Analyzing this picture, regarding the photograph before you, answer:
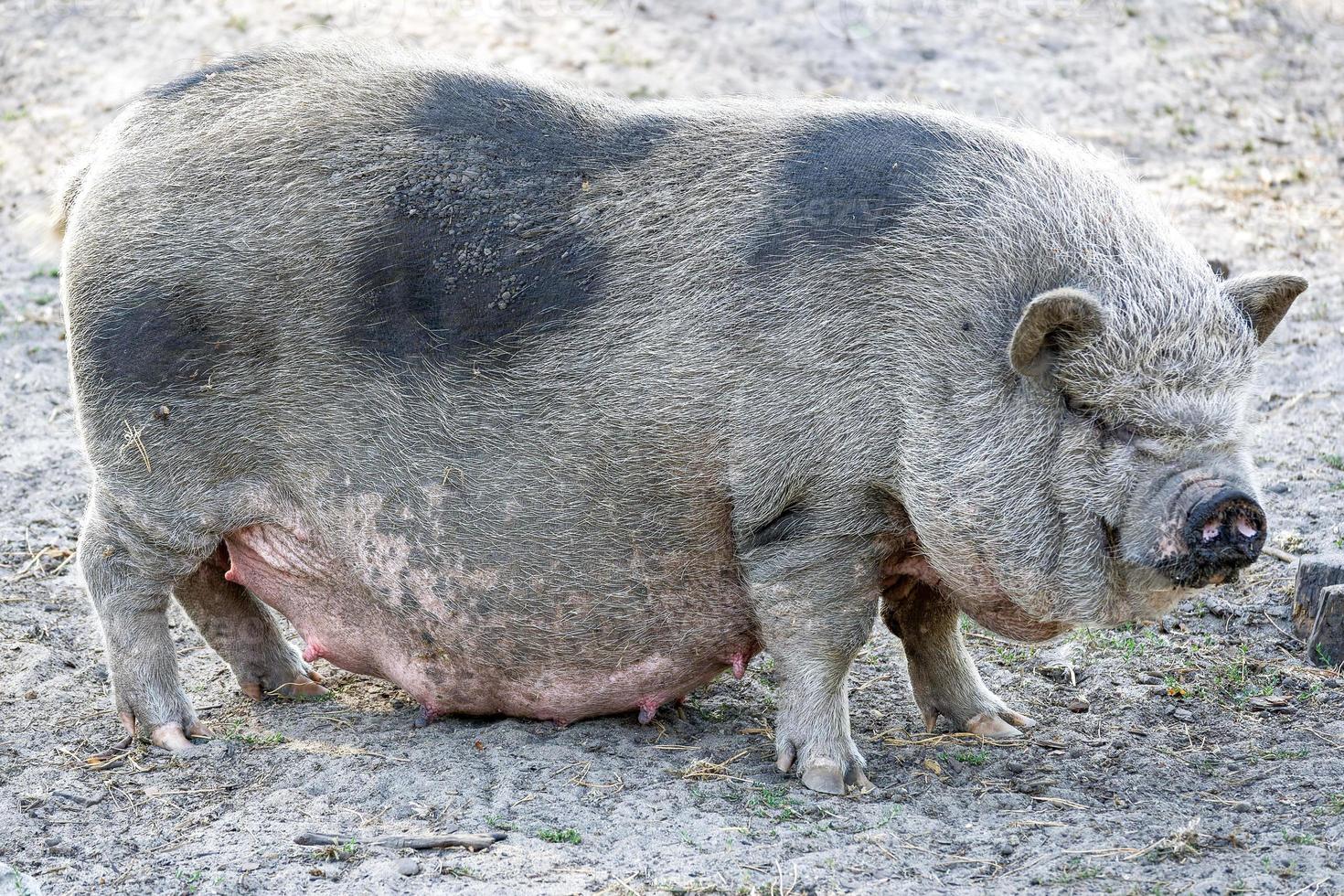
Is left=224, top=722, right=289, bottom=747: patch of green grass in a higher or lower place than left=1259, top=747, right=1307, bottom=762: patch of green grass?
lower

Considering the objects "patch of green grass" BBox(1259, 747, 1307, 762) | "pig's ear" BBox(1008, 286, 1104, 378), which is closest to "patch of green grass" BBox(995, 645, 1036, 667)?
"patch of green grass" BBox(1259, 747, 1307, 762)

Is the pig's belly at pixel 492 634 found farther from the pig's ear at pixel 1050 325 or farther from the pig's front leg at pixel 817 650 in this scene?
the pig's ear at pixel 1050 325

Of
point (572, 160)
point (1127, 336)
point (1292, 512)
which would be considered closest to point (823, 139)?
point (572, 160)

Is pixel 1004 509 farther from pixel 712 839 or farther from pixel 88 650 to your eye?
pixel 88 650

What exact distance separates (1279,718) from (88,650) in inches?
180

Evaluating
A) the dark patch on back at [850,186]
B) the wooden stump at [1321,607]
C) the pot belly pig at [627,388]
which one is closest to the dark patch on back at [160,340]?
the pot belly pig at [627,388]

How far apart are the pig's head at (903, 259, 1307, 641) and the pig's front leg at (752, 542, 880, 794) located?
1.13 ft

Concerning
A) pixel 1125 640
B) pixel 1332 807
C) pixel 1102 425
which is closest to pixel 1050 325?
pixel 1102 425

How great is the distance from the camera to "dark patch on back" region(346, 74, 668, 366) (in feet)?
16.7

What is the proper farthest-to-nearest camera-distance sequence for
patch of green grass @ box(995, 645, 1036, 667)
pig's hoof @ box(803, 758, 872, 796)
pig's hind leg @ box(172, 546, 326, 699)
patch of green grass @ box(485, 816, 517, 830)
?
1. patch of green grass @ box(995, 645, 1036, 667)
2. pig's hind leg @ box(172, 546, 326, 699)
3. pig's hoof @ box(803, 758, 872, 796)
4. patch of green grass @ box(485, 816, 517, 830)

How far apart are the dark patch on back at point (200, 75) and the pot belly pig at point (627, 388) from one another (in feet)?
0.08

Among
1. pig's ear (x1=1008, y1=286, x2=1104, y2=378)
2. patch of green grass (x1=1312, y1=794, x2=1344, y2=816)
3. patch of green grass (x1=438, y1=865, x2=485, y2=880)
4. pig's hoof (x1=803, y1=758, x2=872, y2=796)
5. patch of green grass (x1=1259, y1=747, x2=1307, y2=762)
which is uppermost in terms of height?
pig's ear (x1=1008, y1=286, x2=1104, y2=378)

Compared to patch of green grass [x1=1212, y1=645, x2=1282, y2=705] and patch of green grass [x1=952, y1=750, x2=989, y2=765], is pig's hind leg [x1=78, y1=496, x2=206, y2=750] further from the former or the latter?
patch of green grass [x1=1212, y1=645, x2=1282, y2=705]

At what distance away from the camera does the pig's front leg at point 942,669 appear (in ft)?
18.1
